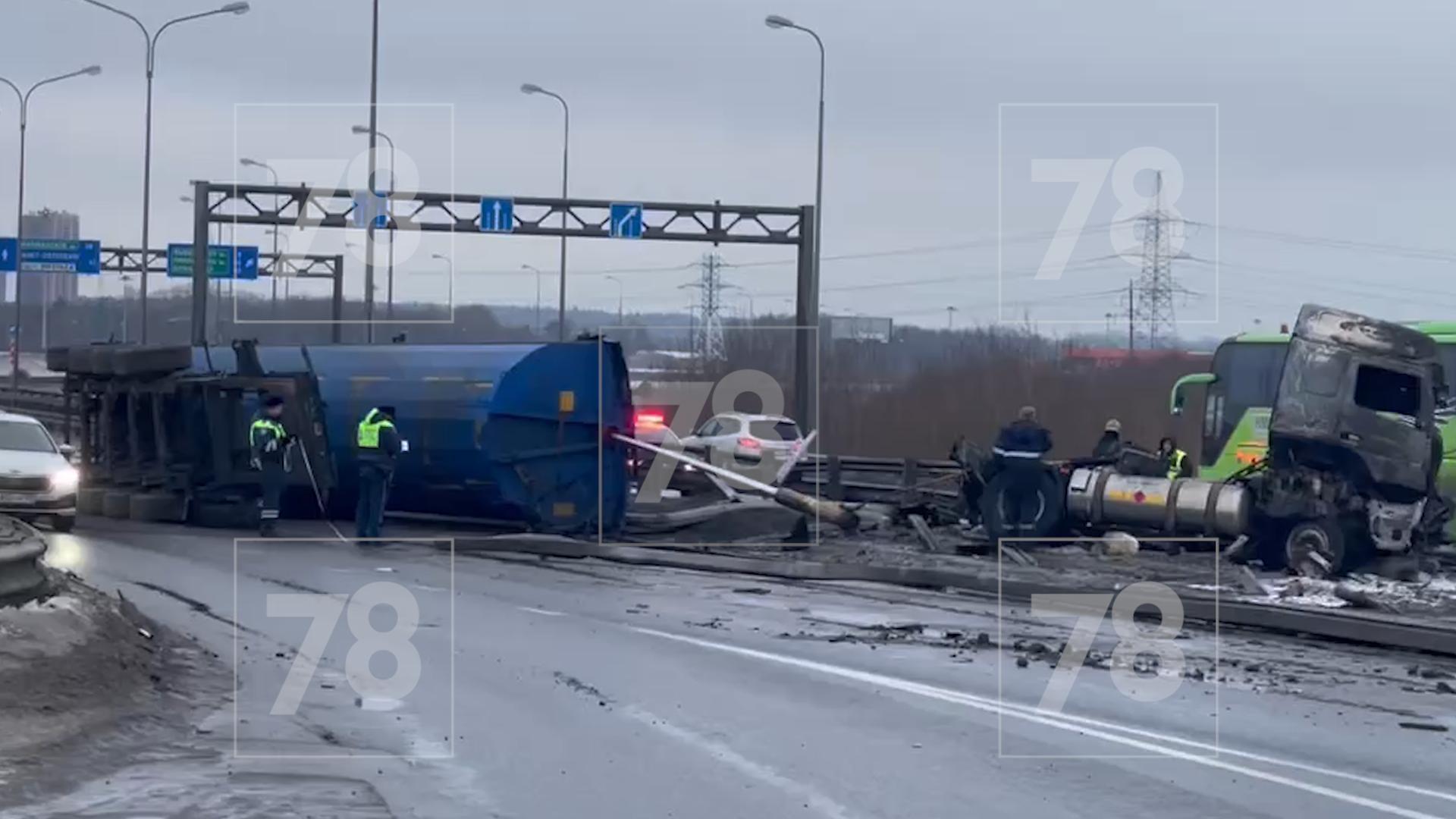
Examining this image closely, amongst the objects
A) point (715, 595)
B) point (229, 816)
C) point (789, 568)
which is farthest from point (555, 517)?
point (229, 816)

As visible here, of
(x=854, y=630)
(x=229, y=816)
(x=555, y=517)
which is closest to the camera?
(x=229, y=816)

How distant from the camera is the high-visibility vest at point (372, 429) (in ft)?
69.0

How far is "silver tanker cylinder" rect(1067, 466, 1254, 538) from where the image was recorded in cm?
2066

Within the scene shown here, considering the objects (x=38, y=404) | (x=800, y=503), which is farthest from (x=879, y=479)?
(x=38, y=404)

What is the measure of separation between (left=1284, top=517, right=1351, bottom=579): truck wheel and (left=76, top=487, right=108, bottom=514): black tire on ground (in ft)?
52.6

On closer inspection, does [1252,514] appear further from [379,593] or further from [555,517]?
[379,593]

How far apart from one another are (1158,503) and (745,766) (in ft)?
45.3

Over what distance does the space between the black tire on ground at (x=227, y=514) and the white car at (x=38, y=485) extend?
1.64m

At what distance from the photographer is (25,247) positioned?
59.4 metres

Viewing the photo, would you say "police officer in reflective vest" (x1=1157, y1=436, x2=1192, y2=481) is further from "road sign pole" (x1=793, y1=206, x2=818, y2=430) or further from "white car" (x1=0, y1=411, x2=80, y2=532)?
"white car" (x1=0, y1=411, x2=80, y2=532)

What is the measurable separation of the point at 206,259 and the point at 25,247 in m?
23.4

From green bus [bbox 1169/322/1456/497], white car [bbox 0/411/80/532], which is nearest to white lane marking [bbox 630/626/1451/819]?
white car [bbox 0/411/80/532]

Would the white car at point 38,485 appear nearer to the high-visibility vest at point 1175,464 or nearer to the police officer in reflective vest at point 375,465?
the police officer in reflective vest at point 375,465

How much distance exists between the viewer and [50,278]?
95.9 metres
